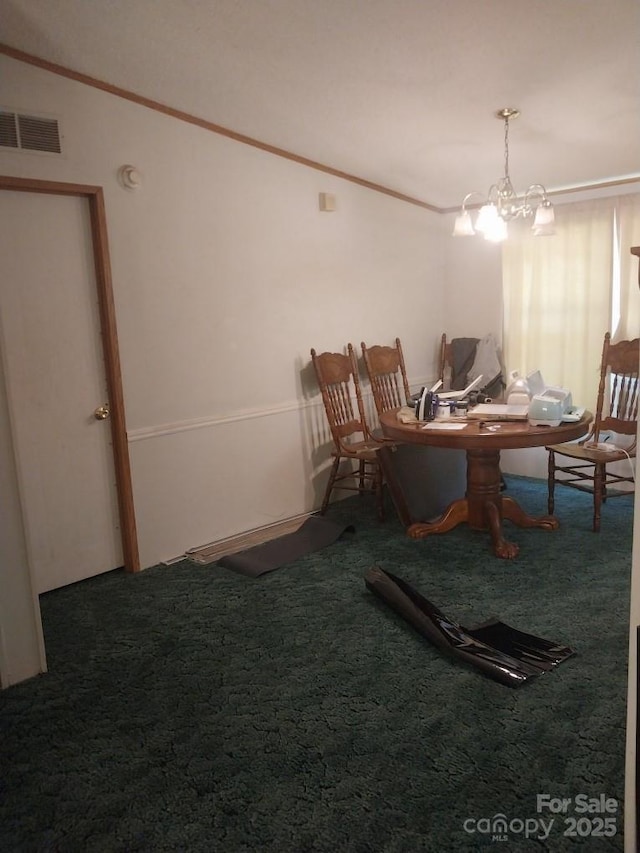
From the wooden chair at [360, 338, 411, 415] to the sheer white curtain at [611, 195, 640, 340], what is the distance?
152cm

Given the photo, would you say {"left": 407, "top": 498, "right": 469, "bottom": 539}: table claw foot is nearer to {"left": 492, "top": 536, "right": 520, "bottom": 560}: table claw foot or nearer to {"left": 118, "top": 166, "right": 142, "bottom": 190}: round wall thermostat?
{"left": 492, "top": 536, "right": 520, "bottom": 560}: table claw foot

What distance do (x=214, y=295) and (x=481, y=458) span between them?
69.7 inches

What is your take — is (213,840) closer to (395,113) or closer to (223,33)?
(223,33)

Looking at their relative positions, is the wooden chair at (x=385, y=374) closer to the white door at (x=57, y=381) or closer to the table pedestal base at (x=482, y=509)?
the table pedestal base at (x=482, y=509)

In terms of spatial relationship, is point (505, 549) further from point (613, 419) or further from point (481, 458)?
point (613, 419)

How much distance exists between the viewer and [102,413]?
3.09 m

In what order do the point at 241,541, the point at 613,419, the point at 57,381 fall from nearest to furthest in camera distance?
the point at 57,381 → the point at 241,541 → the point at 613,419

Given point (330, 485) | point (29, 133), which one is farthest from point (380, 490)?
point (29, 133)

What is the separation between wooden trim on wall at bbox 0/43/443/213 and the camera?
8.88 ft

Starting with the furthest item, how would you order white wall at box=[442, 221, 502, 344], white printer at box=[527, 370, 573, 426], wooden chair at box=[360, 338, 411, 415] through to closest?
white wall at box=[442, 221, 502, 344] → wooden chair at box=[360, 338, 411, 415] → white printer at box=[527, 370, 573, 426]

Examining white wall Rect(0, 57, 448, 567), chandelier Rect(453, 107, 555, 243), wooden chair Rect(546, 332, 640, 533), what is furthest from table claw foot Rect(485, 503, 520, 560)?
chandelier Rect(453, 107, 555, 243)

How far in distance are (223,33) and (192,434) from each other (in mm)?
1929

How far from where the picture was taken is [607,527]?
3.62 m

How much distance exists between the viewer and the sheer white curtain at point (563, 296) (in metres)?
4.29
